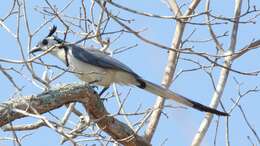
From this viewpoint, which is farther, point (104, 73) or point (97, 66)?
point (97, 66)

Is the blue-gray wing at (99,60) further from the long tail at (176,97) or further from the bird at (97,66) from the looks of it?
the long tail at (176,97)

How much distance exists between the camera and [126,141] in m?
5.30

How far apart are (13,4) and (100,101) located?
92 cm

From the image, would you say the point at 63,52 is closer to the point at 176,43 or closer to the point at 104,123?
the point at 176,43

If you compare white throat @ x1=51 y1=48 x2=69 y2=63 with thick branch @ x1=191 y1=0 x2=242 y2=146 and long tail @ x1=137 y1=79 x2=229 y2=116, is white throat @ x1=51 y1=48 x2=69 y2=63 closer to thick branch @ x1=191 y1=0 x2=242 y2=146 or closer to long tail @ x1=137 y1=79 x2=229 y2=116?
long tail @ x1=137 y1=79 x2=229 y2=116

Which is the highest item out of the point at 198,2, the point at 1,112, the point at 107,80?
the point at 198,2

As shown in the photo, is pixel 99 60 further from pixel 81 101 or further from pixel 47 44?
pixel 81 101

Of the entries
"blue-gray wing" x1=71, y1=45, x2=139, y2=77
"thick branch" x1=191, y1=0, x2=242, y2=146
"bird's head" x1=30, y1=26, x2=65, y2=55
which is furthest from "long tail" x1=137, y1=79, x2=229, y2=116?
"bird's head" x1=30, y1=26, x2=65, y2=55

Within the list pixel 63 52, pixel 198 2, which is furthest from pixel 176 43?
pixel 63 52

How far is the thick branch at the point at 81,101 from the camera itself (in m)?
4.83

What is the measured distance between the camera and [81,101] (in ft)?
17.3

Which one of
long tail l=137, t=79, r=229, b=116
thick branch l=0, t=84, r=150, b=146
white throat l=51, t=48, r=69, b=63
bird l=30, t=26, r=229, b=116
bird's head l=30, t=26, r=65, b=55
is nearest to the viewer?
thick branch l=0, t=84, r=150, b=146

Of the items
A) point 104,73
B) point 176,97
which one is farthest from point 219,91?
point 104,73

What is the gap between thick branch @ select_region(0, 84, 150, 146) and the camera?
4.83m
